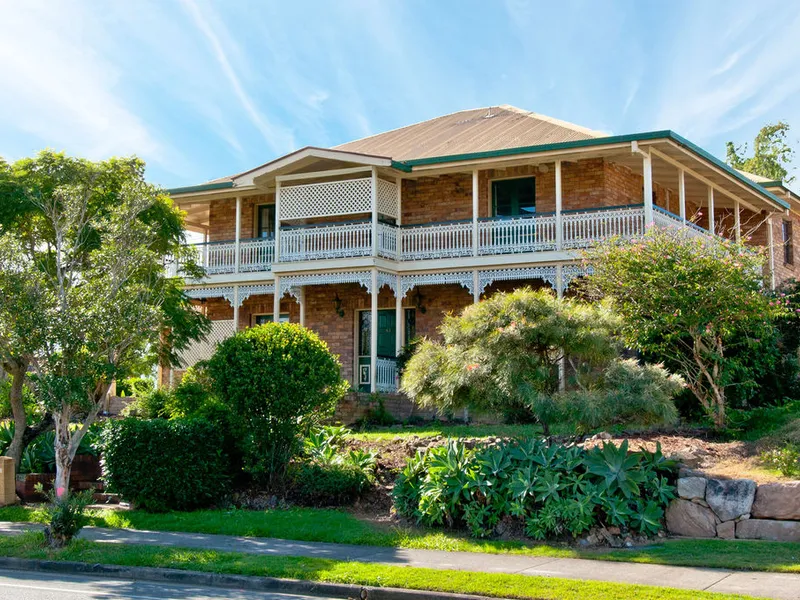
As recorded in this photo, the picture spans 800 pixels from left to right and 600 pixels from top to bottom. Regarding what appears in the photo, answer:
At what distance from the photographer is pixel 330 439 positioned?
15.8m

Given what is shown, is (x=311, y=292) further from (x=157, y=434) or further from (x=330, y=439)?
(x=157, y=434)

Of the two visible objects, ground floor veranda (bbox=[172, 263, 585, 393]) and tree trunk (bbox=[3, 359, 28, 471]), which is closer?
tree trunk (bbox=[3, 359, 28, 471])

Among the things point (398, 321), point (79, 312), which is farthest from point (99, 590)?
point (398, 321)

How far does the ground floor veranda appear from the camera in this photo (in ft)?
71.8

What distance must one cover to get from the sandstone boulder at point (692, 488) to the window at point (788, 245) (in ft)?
63.8

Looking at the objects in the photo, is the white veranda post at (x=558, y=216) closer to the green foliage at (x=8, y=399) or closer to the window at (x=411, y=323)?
the window at (x=411, y=323)

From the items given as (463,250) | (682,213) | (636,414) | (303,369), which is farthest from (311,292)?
(636,414)

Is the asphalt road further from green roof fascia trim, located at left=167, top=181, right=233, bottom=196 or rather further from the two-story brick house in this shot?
green roof fascia trim, located at left=167, top=181, right=233, bottom=196

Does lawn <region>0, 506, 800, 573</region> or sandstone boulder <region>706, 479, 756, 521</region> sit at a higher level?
sandstone boulder <region>706, 479, 756, 521</region>

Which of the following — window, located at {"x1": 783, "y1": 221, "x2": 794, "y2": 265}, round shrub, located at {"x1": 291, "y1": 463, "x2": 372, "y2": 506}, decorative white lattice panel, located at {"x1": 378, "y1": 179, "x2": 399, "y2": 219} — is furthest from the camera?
window, located at {"x1": 783, "y1": 221, "x2": 794, "y2": 265}

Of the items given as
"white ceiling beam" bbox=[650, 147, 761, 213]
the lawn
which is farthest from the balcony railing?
the lawn

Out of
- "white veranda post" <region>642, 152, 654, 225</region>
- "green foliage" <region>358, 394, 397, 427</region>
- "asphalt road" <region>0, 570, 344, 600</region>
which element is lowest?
"asphalt road" <region>0, 570, 344, 600</region>

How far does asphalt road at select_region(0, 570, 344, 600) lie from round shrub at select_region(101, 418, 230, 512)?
10.6 ft

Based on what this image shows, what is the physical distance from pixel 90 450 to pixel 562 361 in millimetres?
7828
